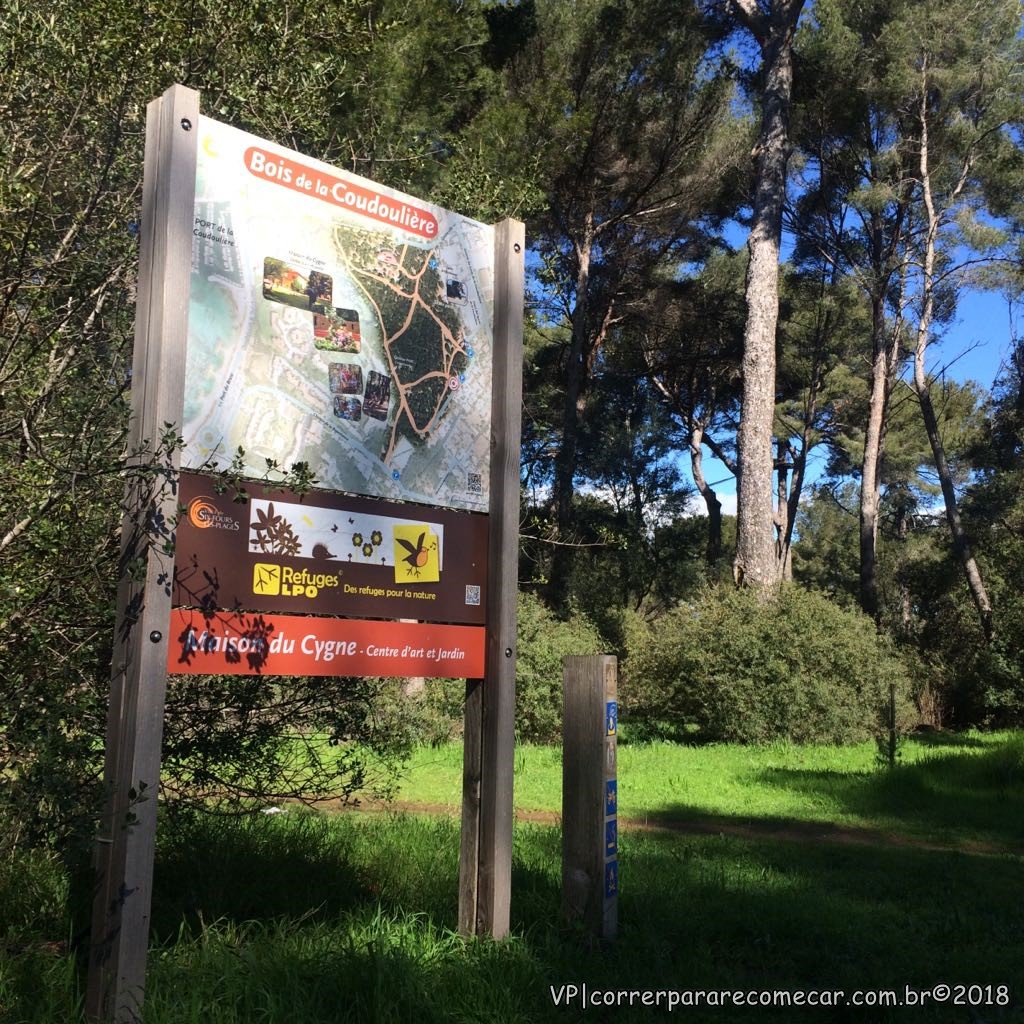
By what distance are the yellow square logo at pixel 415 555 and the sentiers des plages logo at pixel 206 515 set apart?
76 centimetres

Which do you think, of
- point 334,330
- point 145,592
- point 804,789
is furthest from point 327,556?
point 804,789

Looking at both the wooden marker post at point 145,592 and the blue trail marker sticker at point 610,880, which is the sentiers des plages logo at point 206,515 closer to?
the wooden marker post at point 145,592

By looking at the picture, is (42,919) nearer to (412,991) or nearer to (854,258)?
(412,991)

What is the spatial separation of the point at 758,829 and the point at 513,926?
13.0 ft

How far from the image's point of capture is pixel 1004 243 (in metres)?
23.1

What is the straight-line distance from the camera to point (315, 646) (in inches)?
147

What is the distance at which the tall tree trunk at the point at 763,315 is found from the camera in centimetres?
1692

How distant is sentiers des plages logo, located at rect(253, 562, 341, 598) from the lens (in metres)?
3.60

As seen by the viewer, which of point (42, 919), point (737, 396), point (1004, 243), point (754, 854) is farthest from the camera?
point (737, 396)

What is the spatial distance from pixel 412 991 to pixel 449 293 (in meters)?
2.77

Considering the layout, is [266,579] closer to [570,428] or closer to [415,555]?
[415,555]

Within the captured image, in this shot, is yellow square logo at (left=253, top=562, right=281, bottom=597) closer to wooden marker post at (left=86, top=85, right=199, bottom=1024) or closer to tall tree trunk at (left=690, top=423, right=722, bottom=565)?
wooden marker post at (left=86, top=85, right=199, bottom=1024)

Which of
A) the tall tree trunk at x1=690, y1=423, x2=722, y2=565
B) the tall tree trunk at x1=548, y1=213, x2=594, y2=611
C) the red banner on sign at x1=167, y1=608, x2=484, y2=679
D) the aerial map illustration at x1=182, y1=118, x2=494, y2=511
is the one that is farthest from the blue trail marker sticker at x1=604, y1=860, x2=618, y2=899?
the tall tree trunk at x1=690, y1=423, x2=722, y2=565

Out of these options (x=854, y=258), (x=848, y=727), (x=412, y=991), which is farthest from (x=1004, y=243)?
(x=412, y=991)
